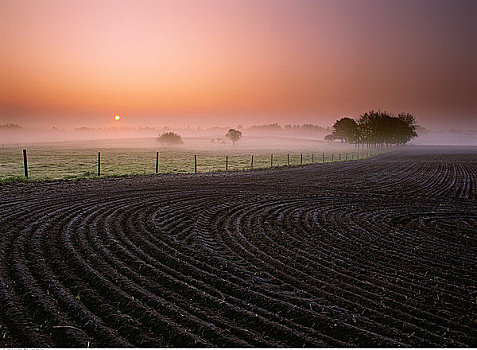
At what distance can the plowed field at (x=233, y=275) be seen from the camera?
4.42 metres

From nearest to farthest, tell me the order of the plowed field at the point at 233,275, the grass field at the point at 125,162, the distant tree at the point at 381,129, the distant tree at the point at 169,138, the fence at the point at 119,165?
the plowed field at the point at 233,275 → the fence at the point at 119,165 → the grass field at the point at 125,162 → the distant tree at the point at 381,129 → the distant tree at the point at 169,138

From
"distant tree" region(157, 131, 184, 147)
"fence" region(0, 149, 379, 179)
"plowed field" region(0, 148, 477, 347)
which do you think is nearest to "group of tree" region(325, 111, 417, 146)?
"fence" region(0, 149, 379, 179)

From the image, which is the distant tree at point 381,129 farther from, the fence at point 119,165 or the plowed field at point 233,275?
the plowed field at point 233,275

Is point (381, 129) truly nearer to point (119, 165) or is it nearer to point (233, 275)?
point (119, 165)

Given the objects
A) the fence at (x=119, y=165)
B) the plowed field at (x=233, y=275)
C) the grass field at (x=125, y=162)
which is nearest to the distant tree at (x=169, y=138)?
the grass field at (x=125, y=162)

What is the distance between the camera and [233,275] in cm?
622

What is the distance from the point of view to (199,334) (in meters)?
4.32

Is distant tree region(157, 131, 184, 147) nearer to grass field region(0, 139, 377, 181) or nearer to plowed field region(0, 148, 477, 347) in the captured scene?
grass field region(0, 139, 377, 181)

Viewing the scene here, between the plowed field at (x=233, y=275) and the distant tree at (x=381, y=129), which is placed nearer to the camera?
the plowed field at (x=233, y=275)

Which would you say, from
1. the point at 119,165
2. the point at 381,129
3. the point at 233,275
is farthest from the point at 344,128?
the point at 233,275

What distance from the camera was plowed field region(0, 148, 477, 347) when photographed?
14.5 ft

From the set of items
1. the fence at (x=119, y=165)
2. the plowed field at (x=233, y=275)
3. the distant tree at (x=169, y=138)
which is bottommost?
the plowed field at (x=233, y=275)

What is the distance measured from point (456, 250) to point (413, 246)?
3.27ft

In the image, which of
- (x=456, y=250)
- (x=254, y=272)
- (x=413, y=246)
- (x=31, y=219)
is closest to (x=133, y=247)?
(x=254, y=272)
